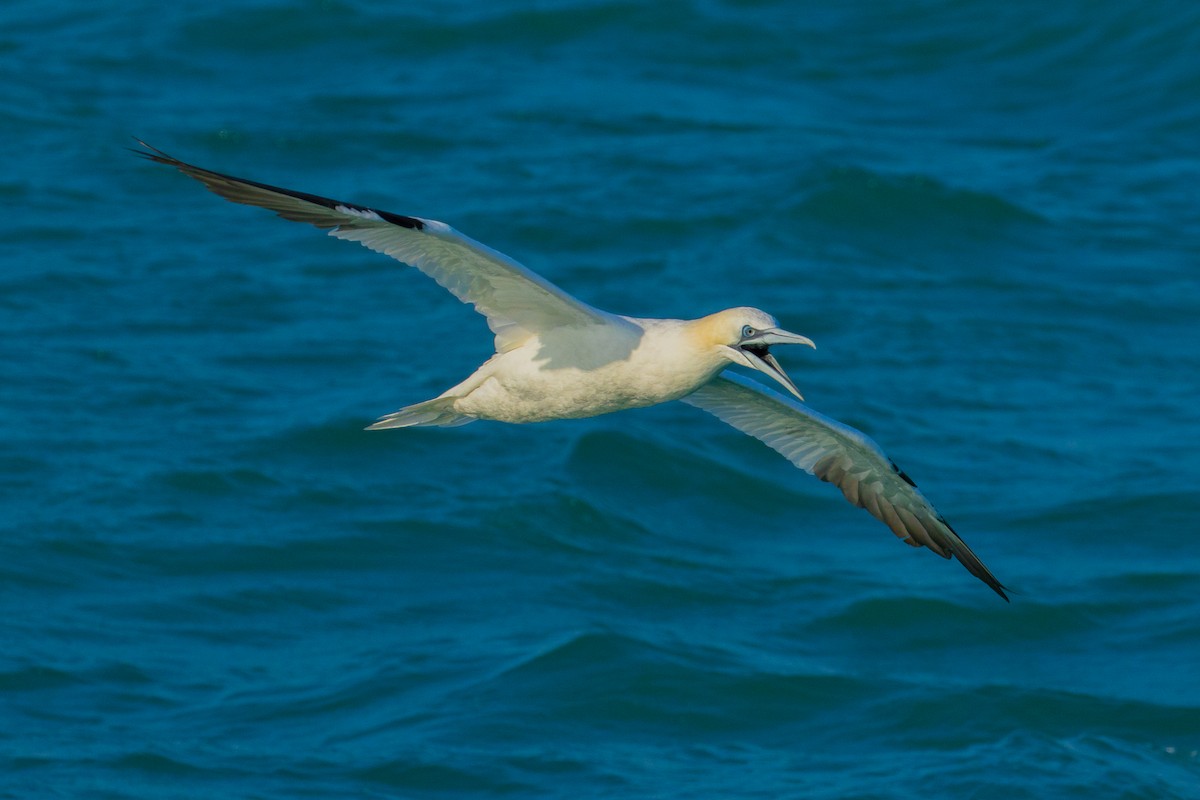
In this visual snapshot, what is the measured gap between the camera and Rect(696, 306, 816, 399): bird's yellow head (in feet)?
38.9

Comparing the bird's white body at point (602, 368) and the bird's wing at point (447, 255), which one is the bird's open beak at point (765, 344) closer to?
the bird's white body at point (602, 368)

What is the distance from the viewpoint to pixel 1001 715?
1903 centimetres

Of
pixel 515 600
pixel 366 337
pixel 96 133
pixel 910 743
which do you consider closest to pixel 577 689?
pixel 515 600

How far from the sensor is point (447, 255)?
12.0 meters

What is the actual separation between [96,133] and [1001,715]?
51.8ft

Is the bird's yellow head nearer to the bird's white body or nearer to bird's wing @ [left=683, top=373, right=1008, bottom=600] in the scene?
the bird's white body

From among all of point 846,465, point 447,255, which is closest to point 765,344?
point 447,255

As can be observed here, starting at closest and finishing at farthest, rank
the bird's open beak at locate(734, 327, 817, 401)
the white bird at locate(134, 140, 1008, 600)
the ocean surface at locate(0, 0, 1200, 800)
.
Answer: the white bird at locate(134, 140, 1008, 600)
the bird's open beak at locate(734, 327, 817, 401)
the ocean surface at locate(0, 0, 1200, 800)

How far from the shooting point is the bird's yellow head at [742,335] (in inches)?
466

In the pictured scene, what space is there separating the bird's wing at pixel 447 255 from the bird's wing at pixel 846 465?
2.29 metres

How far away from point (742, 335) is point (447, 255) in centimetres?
178

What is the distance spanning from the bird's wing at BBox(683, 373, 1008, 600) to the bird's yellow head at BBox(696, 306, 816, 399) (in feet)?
7.82

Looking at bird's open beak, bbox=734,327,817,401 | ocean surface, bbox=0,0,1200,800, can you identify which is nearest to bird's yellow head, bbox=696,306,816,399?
bird's open beak, bbox=734,327,817,401

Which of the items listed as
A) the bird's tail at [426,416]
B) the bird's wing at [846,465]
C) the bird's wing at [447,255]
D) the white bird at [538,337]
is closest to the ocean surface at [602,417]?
the bird's wing at [846,465]
